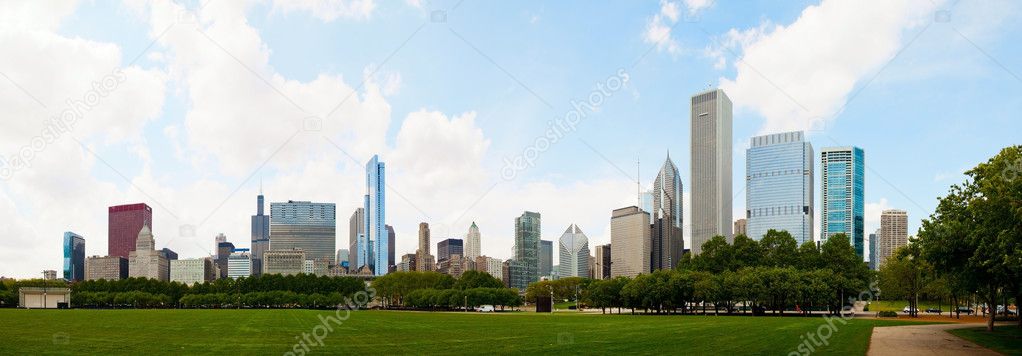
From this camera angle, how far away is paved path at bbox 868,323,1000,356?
3359 cm

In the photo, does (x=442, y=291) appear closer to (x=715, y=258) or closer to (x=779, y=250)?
(x=715, y=258)

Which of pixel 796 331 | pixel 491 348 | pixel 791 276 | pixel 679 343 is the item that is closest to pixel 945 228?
pixel 796 331

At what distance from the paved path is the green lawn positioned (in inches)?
24.7

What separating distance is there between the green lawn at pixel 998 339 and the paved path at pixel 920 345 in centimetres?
63

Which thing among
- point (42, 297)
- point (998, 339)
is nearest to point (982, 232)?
point (998, 339)

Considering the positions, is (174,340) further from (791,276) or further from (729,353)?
(791,276)

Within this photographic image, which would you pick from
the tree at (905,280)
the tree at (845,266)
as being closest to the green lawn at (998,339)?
the tree at (905,280)

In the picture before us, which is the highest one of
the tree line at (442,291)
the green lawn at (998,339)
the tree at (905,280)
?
the green lawn at (998,339)

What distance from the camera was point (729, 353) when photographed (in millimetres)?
31703

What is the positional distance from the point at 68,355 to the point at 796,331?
38.1 metres

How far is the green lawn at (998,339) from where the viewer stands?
117 feet

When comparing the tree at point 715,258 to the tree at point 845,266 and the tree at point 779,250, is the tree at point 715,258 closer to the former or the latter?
the tree at point 779,250

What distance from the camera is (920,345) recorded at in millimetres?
37406

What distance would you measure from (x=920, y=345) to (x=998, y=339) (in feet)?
25.4
